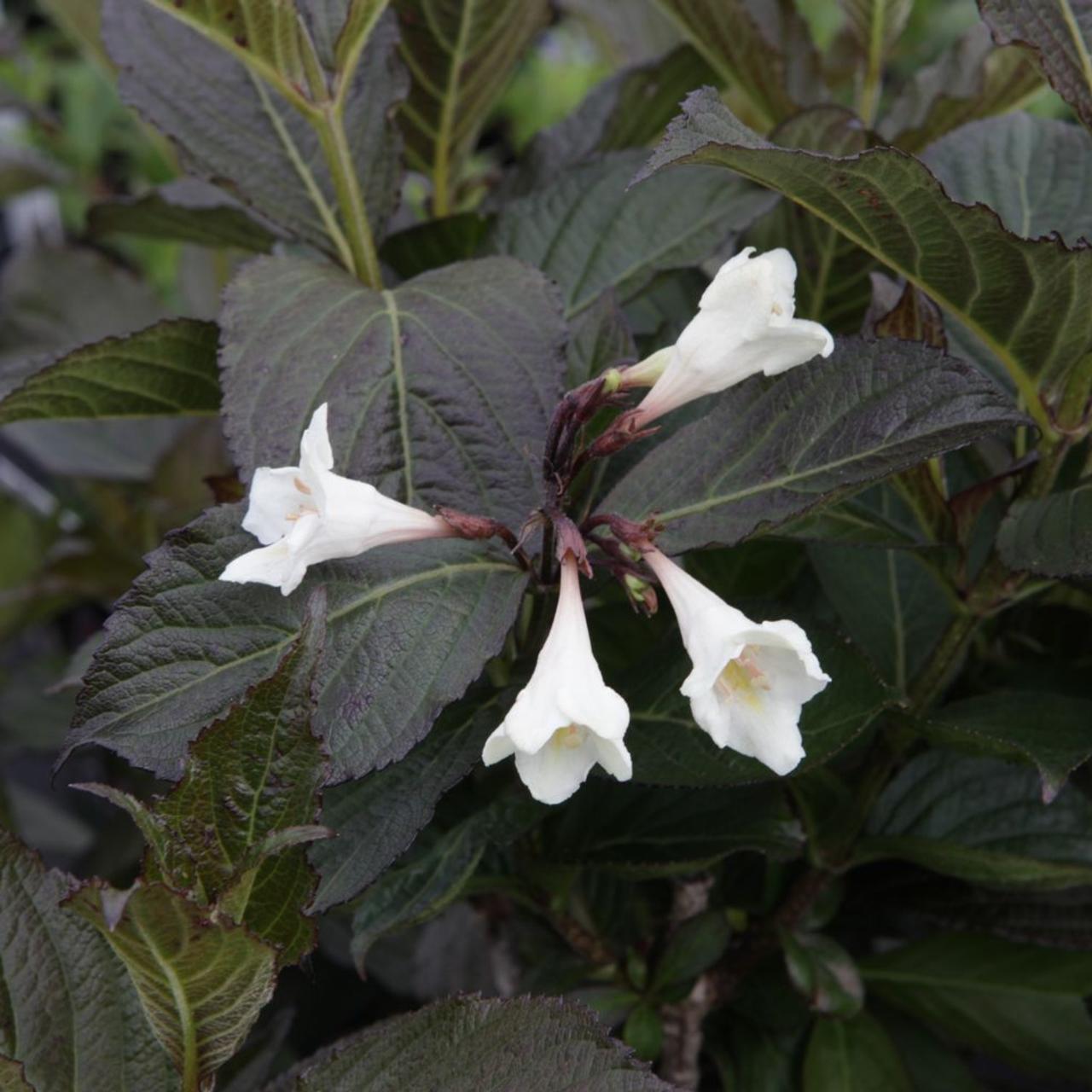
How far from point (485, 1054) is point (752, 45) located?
670 mm

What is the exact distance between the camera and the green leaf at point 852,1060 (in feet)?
2.65

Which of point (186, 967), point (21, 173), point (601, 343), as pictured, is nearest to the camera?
point (186, 967)

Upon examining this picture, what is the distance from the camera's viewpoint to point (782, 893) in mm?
862

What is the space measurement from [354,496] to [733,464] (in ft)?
0.57

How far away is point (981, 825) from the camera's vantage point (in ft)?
2.52

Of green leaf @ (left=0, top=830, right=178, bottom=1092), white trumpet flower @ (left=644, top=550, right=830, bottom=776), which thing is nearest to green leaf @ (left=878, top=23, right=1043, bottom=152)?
white trumpet flower @ (left=644, top=550, right=830, bottom=776)

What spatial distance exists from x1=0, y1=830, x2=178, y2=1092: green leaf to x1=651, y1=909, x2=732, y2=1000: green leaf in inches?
12.2

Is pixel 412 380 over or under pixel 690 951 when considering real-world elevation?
over

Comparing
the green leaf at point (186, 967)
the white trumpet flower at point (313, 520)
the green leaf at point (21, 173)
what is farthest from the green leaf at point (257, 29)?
the green leaf at point (21, 173)

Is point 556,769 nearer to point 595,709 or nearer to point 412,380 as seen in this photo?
point 595,709

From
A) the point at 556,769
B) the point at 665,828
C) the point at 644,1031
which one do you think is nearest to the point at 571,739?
the point at 556,769

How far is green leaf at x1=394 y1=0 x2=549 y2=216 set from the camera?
2.95 feet

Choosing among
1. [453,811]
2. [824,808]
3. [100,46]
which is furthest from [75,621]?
[824,808]

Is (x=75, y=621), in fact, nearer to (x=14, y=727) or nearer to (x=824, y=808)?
(x=14, y=727)
